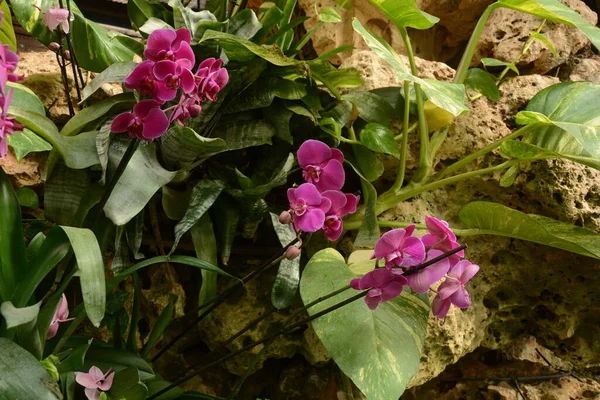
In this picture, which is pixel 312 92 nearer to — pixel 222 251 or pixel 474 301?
pixel 222 251

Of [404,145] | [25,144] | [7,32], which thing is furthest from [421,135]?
[7,32]

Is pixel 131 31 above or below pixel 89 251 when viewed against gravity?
below

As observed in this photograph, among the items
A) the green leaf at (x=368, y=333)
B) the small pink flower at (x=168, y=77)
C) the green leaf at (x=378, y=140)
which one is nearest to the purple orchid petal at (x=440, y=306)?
the green leaf at (x=368, y=333)

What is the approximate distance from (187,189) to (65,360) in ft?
1.36

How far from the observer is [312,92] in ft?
3.73

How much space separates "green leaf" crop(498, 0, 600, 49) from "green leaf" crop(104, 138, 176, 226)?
31.3 inches

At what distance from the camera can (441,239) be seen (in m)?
0.76

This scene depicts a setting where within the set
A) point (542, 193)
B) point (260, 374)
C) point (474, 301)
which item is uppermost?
point (542, 193)

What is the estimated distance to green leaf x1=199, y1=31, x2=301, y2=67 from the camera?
968 mm

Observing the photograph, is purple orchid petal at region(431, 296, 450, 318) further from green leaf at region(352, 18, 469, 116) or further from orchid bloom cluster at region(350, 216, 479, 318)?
green leaf at region(352, 18, 469, 116)

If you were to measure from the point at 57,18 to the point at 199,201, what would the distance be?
1.47ft

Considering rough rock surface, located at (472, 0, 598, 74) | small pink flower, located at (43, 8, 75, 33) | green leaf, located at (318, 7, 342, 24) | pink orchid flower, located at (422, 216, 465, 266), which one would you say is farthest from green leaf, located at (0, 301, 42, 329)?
rough rock surface, located at (472, 0, 598, 74)

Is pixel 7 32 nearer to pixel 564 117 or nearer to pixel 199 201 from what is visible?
pixel 199 201

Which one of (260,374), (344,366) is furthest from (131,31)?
(344,366)
